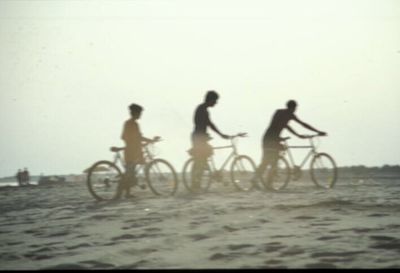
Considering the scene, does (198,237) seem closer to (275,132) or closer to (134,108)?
(134,108)

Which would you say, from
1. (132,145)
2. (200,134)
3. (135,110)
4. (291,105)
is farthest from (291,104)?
(132,145)

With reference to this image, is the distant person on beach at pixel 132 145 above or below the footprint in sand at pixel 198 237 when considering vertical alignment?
above

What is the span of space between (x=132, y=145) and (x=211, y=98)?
2274 millimetres

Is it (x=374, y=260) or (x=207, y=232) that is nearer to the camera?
(x=374, y=260)

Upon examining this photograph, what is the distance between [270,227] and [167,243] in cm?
137

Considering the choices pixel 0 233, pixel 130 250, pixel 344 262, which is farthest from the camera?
pixel 0 233

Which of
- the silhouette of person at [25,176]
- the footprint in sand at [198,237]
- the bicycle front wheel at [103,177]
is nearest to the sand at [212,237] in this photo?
the footprint in sand at [198,237]

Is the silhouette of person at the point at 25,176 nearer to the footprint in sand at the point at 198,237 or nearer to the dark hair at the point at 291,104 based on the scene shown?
the dark hair at the point at 291,104

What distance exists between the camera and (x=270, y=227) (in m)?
5.25

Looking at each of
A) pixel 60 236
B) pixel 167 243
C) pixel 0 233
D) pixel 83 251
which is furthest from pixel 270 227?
pixel 0 233

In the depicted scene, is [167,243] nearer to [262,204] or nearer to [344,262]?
[344,262]

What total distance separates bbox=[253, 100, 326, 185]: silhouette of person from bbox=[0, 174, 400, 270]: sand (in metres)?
2.93

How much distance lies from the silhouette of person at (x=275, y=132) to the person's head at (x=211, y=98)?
5.09ft

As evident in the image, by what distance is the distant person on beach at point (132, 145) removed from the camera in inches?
397
